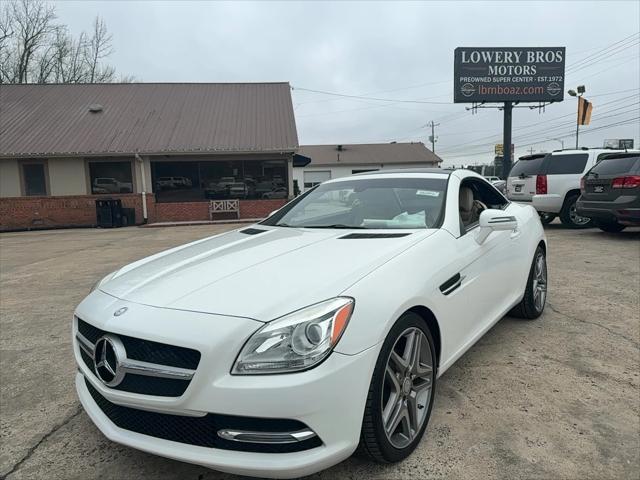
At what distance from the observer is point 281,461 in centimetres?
183

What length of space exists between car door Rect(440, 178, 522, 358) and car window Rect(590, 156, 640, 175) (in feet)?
20.4

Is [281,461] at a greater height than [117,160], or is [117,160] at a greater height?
[117,160]

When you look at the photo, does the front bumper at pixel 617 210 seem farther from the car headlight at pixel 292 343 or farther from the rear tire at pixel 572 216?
the car headlight at pixel 292 343

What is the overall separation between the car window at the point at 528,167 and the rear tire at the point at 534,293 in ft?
23.8

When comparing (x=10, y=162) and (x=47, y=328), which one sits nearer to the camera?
(x=47, y=328)

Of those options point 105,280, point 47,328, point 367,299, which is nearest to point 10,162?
point 47,328

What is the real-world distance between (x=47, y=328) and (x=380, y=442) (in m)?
3.91

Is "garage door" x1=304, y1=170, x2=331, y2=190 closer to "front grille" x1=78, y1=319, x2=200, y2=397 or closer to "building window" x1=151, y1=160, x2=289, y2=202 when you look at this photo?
"building window" x1=151, y1=160, x2=289, y2=202

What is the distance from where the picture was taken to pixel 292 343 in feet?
6.23

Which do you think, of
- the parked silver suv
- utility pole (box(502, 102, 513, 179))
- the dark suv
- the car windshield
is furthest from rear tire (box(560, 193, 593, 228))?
utility pole (box(502, 102, 513, 179))

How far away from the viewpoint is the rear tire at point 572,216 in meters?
11.0

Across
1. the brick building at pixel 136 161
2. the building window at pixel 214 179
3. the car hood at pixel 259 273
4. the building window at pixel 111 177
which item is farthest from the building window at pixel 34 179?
the car hood at pixel 259 273

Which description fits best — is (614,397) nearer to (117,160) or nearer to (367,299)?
(367,299)

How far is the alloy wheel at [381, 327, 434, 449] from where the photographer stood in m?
2.25
